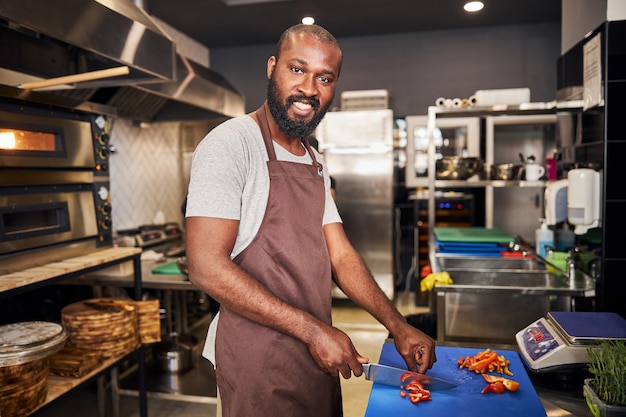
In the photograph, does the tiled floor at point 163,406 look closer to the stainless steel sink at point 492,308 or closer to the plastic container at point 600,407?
the stainless steel sink at point 492,308

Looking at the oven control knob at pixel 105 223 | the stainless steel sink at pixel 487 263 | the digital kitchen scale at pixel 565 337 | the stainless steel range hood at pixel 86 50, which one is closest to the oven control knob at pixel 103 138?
the stainless steel range hood at pixel 86 50

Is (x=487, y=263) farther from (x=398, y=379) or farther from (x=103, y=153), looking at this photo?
(x=103, y=153)

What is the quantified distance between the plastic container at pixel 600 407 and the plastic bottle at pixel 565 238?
1.59 meters

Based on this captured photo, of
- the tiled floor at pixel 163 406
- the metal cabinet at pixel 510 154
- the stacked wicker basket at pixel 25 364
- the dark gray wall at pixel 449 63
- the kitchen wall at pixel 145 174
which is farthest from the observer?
the metal cabinet at pixel 510 154

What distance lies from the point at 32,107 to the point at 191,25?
3.23m

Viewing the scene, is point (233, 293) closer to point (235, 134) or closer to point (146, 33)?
point (235, 134)

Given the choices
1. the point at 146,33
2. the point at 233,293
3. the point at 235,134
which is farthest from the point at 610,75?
the point at 146,33

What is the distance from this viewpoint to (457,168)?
3.17 metres

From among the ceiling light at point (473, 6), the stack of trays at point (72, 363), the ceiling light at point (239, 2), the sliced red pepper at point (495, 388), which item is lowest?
the stack of trays at point (72, 363)

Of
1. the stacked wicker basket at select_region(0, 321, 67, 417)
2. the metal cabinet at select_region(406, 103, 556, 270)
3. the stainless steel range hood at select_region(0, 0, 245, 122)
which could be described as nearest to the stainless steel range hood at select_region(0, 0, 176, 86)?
the stainless steel range hood at select_region(0, 0, 245, 122)

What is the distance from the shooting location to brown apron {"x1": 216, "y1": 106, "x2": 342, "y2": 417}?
1.34 metres

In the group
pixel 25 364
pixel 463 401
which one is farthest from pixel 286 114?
pixel 25 364

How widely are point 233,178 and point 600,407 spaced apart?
0.97m

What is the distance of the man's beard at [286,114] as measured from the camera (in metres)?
1.35
